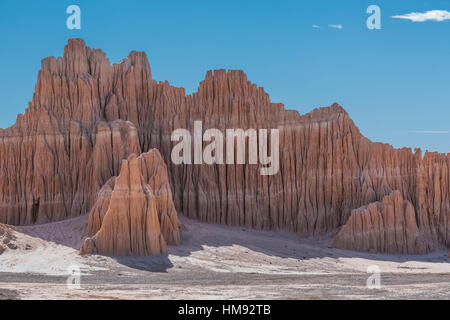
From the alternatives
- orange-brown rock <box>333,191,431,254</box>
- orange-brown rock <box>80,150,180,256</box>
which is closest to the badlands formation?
orange-brown rock <box>333,191,431,254</box>

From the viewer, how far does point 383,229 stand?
1626 inches

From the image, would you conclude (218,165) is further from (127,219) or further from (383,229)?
(127,219)

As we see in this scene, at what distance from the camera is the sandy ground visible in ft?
76.3

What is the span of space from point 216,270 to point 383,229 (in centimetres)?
1401

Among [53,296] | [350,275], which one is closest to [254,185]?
[350,275]

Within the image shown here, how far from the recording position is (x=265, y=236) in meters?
42.0

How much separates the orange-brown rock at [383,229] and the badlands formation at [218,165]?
0.06 metres

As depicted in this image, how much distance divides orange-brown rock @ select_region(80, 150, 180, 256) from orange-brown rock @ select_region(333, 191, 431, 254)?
12481mm

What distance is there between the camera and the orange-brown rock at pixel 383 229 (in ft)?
134

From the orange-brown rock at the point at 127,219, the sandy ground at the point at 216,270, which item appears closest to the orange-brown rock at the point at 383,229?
the sandy ground at the point at 216,270

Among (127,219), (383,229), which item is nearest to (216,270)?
(127,219)

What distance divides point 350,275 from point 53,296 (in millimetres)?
15113

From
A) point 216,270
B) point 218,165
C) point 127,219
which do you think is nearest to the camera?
point 216,270

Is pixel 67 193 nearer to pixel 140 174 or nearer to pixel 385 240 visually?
pixel 140 174
